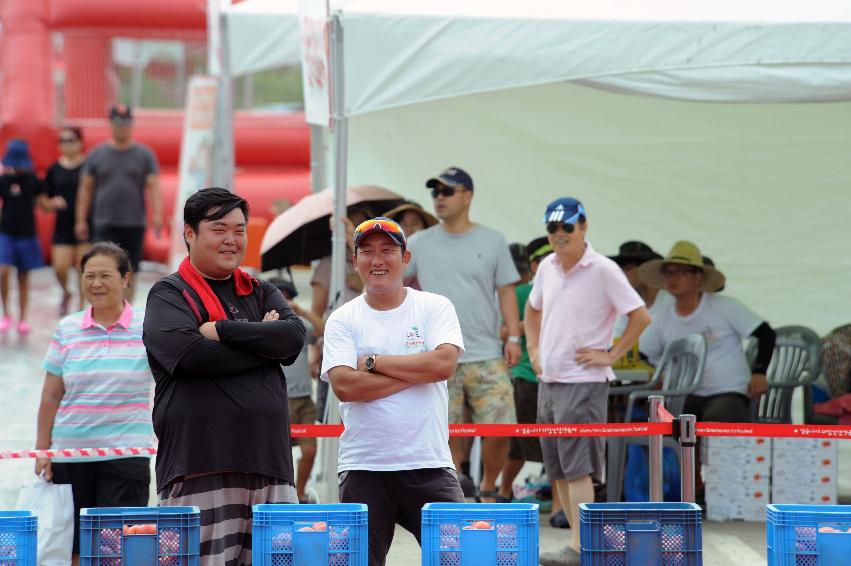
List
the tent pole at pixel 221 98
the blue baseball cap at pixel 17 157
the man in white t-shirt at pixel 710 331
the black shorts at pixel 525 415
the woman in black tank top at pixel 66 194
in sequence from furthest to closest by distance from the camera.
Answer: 1. the blue baseball cap at pixel 17 157
2. the woman in black tank top at pixel 66 194
3. the tent pole at pixel 221 98
4. the man in white t-shirt at pixel 710 331
5. the black shorts at pixel 525 415

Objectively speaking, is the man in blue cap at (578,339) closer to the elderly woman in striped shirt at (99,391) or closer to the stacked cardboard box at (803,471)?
the stacked cardboard box at (803,471)

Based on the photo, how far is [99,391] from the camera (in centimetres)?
563

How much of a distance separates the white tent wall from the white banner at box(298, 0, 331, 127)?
202 centimetres

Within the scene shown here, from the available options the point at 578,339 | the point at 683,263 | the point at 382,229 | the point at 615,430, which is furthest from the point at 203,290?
the point at 683,263

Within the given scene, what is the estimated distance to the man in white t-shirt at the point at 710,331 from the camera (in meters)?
7.82

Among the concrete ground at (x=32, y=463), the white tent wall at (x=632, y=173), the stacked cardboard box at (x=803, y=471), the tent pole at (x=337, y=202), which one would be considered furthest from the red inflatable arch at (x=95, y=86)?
the stacked cardboard box at (x=803, y=471)

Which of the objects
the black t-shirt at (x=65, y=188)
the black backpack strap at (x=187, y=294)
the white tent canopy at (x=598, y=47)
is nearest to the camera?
the black backpack strap at (x=187, y=294)

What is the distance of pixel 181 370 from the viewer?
429 centimetres

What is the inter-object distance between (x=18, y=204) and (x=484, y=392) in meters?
7.41

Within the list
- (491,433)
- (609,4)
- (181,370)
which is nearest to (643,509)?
(181,370)

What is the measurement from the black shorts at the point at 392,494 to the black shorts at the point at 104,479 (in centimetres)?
138

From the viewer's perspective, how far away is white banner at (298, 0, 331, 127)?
22.2 feet

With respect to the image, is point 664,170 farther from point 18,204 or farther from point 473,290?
point 18,204

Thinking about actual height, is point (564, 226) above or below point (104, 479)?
above
